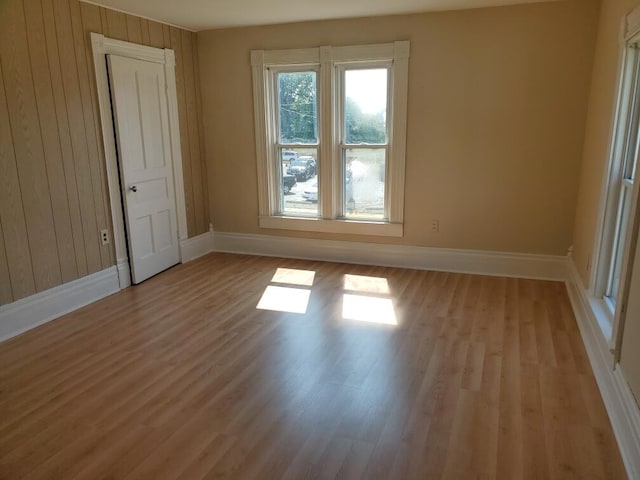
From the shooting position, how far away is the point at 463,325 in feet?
11.2

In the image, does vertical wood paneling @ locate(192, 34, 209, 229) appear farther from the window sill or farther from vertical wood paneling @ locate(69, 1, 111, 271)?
vertical wood paneling @ locate(69, 1, 111, 271)

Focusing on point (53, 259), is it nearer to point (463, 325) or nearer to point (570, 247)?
point (463, 325)

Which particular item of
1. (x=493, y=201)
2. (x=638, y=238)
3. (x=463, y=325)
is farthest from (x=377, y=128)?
A: (x=638, y=238)

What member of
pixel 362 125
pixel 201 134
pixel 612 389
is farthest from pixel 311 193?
pixel 612 389

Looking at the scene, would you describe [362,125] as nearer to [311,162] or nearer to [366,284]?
[311,162]

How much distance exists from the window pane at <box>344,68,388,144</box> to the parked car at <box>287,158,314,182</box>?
54cm

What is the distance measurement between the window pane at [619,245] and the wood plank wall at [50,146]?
388cm

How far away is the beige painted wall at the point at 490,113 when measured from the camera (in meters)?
3.96

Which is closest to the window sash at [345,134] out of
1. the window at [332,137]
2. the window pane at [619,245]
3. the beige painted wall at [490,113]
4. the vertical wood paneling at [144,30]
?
the window at [332,137]

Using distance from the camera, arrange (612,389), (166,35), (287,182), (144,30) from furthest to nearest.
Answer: (287,182) < (166,35) < (144,30) < (612,389)

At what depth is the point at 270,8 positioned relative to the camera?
13.1ft

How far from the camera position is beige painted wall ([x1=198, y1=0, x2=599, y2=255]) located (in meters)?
3.96

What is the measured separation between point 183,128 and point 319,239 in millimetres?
1871

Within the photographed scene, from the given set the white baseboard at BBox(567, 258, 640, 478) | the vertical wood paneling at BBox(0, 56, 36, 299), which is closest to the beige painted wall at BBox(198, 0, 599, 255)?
the white baseboard at BBox(567, 258, 640, 478)
